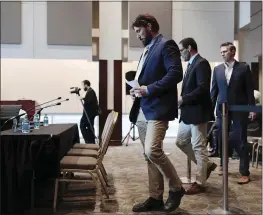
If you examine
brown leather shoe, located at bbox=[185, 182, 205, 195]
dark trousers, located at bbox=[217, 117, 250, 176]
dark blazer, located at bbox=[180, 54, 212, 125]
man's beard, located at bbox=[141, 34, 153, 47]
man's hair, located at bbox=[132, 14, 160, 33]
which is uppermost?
man's hair, located at bbox=[132, 14, 160, 33]

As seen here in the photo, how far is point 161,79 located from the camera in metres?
2.44

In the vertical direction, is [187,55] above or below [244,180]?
above

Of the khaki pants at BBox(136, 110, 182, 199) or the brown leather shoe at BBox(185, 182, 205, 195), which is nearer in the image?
the khaki pants at BBox(136, 110, 182, 199)

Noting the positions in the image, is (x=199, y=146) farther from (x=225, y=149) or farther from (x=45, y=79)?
(x=45, y=79)

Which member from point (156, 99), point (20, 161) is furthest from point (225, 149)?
point (20, 161)

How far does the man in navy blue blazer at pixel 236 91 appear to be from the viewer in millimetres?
3525

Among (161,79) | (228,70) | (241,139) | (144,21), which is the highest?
(144,21)

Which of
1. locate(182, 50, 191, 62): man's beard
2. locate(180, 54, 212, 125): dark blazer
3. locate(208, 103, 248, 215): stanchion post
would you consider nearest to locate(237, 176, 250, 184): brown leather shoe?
locate(180, 54, 212, 125): dark blazer

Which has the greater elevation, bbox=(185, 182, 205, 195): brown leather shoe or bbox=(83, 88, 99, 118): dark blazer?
bbox=(83, 88, 99, 118): dark blazer

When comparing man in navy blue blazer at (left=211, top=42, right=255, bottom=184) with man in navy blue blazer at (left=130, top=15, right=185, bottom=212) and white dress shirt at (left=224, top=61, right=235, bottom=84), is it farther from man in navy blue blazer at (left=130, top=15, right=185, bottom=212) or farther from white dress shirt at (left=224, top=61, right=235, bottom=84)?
man in navy blue blazer at (left=130, top=15, right=185, bottom=212)

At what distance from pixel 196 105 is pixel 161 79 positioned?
741 mm

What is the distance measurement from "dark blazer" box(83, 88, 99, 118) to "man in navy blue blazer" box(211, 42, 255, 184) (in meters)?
3.32

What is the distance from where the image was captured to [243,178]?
12.1 ft

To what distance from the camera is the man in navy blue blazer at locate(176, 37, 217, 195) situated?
3020 mm
